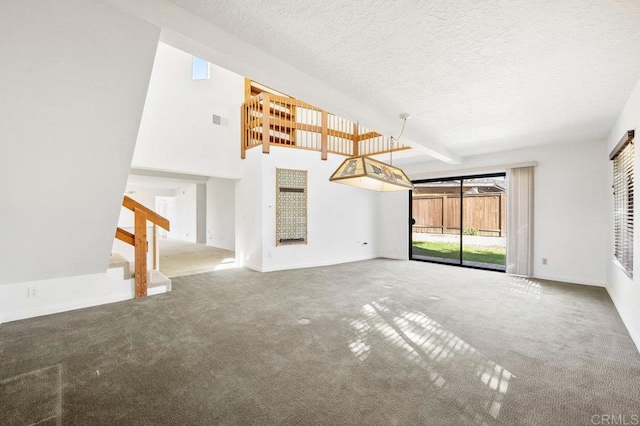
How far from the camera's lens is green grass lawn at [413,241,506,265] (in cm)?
751

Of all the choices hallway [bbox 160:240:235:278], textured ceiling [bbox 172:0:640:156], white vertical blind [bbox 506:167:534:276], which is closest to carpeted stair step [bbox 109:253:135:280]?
hallway [bbox 160:240:235:278]

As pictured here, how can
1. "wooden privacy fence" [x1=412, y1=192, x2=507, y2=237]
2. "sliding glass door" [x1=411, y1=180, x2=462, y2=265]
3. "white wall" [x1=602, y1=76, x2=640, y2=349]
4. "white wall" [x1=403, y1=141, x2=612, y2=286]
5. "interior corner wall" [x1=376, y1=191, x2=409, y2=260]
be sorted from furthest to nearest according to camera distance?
"sliding glass door" [x1=411, y1=180, x2=462, y2=265]
"wooden privacy fence" [x1=412, y1=192, x2=507, y2=237]
"interior corner wall" [x1=376, y1=191, x2=409, y2=260]
"white wall" [x1=403, y1=141, x2=612, y2=286]
"white wall" [x1=602, y1=76, x2=640, y2=349]

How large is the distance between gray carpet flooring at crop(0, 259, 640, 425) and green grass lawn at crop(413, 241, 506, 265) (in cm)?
362

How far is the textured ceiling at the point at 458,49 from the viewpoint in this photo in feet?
5.75

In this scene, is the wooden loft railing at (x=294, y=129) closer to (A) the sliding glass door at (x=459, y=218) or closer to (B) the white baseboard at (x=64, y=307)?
(A) the sliding glass door at (x=459, y=218)

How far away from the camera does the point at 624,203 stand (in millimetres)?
3482

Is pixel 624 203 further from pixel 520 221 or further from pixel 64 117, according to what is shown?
pixel 64 117

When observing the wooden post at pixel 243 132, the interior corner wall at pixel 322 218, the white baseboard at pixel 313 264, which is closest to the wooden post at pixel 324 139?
the interior corner wall at pixel 322 218

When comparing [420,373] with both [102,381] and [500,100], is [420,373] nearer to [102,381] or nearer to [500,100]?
[102,381]

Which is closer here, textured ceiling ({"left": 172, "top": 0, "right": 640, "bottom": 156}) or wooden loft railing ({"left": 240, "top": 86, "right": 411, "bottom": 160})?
textured ceiling ({"left": 172, "top": 0, "right": 640, "bottom": 156})

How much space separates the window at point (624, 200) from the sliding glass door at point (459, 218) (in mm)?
3801

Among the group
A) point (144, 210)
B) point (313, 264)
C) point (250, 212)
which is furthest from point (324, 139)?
point (144, 210)

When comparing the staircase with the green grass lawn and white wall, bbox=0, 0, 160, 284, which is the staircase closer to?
white wall, bbox=0, 0, 160, 284

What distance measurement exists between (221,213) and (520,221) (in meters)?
8.69
